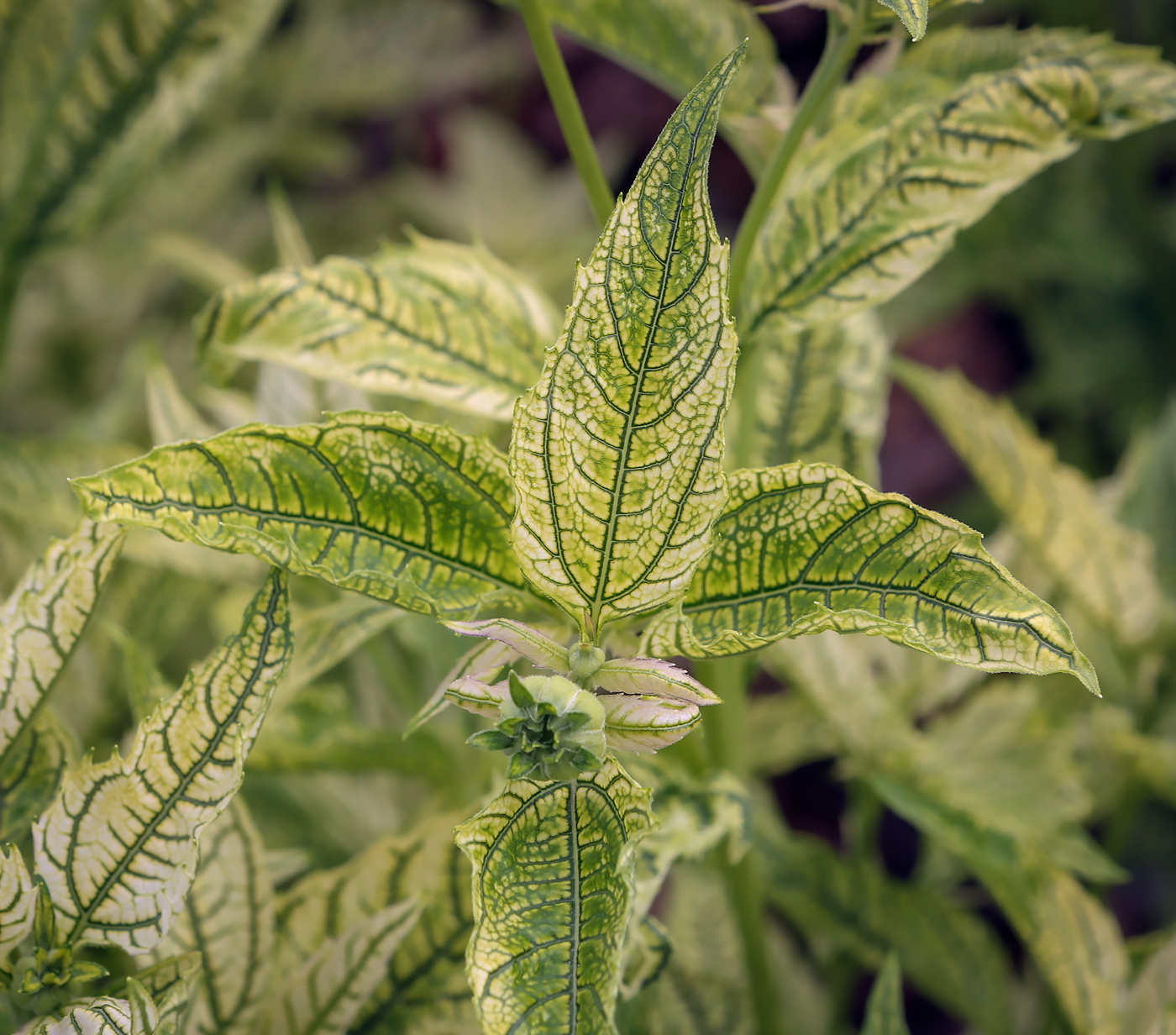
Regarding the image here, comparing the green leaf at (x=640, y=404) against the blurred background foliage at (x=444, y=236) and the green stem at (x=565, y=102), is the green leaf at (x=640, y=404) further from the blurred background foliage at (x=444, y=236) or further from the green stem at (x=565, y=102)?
the blurred background foliage at (x=444, y=236)

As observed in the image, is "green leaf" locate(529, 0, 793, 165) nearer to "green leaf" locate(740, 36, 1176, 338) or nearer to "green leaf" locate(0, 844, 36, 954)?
"green leaf" locate(740, 36, 1176, 338)

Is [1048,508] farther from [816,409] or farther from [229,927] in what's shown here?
[229,927]

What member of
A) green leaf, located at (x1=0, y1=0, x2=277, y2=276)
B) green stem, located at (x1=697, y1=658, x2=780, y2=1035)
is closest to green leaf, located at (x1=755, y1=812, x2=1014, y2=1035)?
green stem, located at (x1=697, y1=658, x2=780, y2=1035)

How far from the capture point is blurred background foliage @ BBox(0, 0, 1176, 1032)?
725 millimetres

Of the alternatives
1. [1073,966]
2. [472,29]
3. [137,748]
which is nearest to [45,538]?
[137,748]

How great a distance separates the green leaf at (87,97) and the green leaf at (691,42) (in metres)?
0.35

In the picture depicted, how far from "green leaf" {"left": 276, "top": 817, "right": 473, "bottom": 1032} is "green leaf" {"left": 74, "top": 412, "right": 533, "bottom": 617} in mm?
164

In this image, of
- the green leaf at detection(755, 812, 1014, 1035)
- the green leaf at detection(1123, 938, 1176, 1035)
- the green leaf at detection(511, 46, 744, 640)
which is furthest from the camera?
the green leaf at detection(755, 812, 1014, 1035)

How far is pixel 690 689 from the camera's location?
0.31 meters

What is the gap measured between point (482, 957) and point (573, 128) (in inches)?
12.5

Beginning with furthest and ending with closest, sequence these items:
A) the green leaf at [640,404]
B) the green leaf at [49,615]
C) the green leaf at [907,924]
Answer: the green leaf at [907,924], the green leaf at [49,615], the green leaf at [640,404]

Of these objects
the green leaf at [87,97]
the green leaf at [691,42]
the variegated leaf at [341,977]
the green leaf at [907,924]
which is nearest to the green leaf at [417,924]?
the variegated leaf at [341,977]

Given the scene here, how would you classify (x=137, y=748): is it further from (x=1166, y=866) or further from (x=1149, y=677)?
(x=1166, y=866)

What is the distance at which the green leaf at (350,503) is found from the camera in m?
0.31
